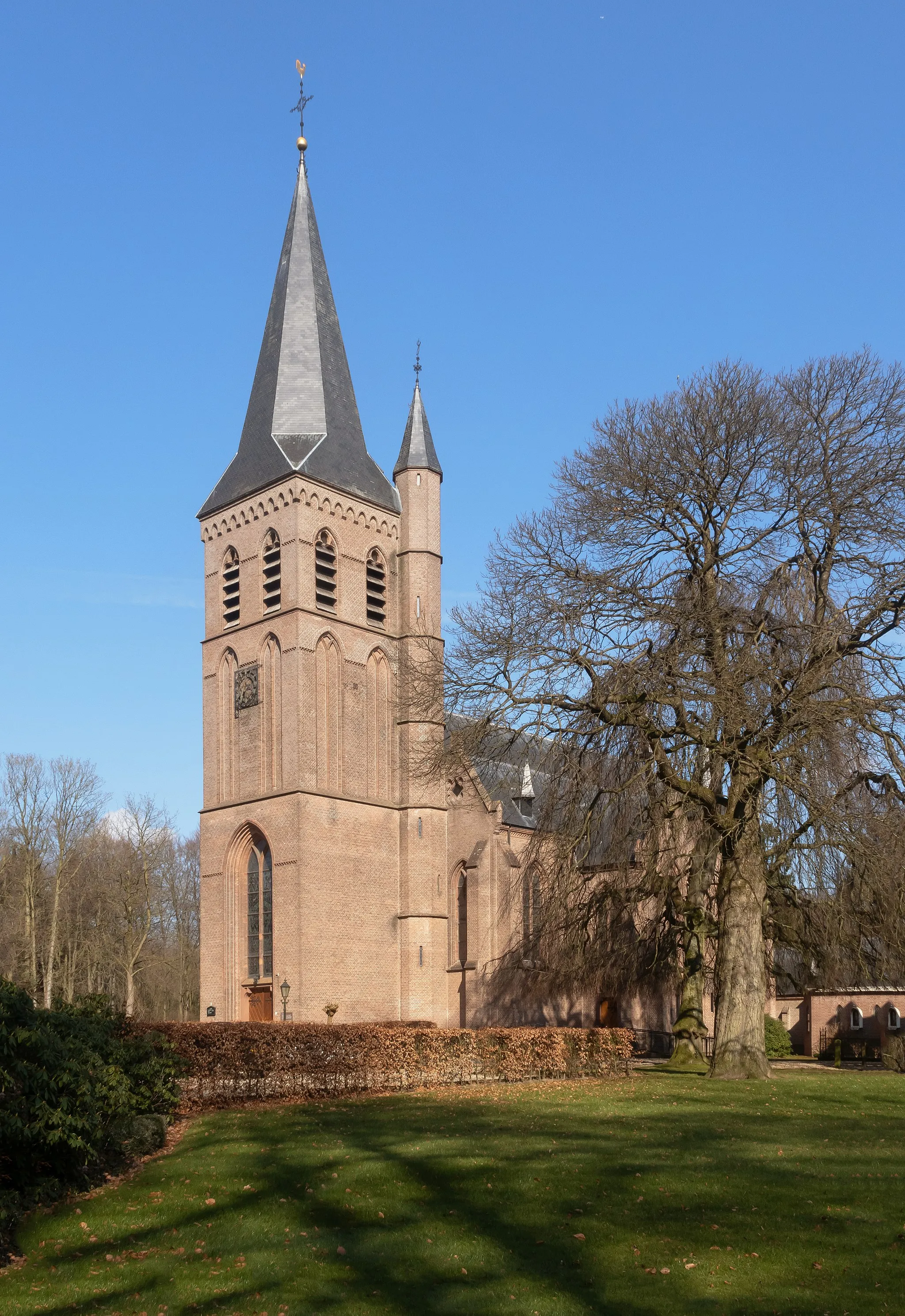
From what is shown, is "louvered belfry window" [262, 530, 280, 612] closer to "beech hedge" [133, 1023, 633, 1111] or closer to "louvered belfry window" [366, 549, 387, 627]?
"louvered belfry window" [366, 549, 387, 627]

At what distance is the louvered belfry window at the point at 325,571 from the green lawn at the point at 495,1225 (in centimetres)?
2738

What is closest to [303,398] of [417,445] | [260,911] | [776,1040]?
[417,445]

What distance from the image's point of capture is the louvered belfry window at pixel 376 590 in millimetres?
43562

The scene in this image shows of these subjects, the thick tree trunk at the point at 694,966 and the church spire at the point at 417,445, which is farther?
the church spire at the point at 417,445

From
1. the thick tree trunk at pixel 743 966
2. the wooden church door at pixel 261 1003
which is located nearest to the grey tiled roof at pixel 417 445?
the wooden church door at pixel 261 1003

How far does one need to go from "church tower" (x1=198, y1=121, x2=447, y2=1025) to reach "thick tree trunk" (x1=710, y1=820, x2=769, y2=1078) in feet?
61.2

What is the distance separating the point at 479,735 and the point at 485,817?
2144 cm

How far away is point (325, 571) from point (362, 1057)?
23.1 metres

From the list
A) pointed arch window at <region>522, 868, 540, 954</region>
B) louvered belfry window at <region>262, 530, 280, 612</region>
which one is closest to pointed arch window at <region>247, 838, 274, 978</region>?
louvered belfry window at <region>262, 530, 280, 612</region>

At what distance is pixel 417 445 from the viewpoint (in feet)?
151

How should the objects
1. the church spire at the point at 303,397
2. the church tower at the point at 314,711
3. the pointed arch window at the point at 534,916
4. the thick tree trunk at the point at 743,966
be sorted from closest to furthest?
the thick tree trunk at the point at 743,966 → the pointed arch window at the point at 534,916 → the church tower at the point at 314,711 → the church spire at the point at 303,397

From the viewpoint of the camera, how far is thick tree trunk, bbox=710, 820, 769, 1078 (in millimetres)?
21484

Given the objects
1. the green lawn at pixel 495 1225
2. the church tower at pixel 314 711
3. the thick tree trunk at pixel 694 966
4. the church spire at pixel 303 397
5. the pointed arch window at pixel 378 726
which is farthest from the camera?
the church spire at pixel 303 397

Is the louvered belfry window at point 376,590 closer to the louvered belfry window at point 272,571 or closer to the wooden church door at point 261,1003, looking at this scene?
the louvered belfry window at point 272,571
